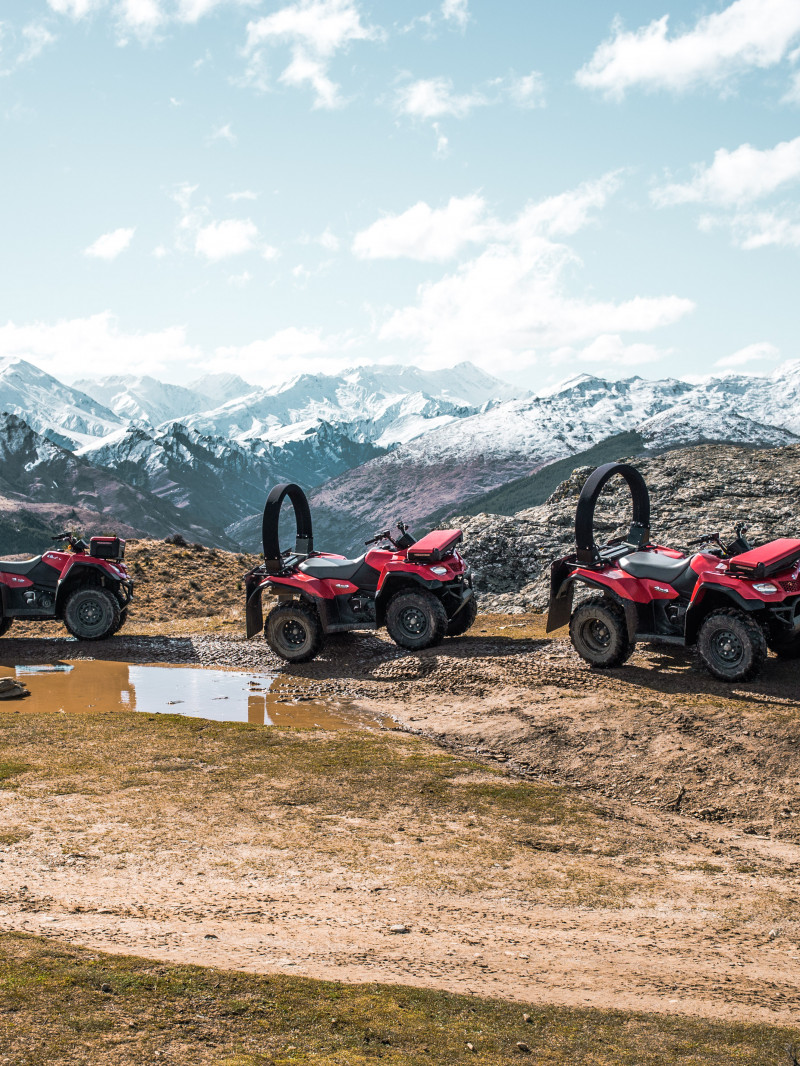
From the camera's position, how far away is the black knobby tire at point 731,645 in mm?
11969

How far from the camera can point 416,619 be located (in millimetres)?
15625

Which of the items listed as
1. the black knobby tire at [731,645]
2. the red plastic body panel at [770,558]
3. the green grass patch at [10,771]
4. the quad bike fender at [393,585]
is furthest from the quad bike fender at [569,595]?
the green grass patch at [10,771]

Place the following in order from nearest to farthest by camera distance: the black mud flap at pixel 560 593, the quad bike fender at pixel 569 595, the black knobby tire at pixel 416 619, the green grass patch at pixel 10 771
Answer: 1. the green grass patch at pixel 10 771
2. the quad bike fender at pixel 569 595
3. the black mud flap at pixel 560 593
4. the black knobby tire at pixel 416 619

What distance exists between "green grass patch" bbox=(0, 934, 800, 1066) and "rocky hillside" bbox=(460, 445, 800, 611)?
1846 centimetres

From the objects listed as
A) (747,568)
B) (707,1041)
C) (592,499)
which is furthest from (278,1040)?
(592,499)

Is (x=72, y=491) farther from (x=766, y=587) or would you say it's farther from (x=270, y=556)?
(x=766, y=587)

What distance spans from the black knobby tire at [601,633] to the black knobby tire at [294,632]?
4.76 m

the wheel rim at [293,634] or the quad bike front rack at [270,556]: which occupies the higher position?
the quad bike front rack at [270,556]

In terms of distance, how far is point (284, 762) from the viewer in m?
9.80

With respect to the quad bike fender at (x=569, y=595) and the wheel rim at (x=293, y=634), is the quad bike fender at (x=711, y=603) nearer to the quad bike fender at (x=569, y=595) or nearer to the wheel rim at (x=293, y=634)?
the quad bike fender at (x=569, y=595)

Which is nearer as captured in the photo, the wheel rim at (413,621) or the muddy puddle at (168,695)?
the muddy puddle at (168,695)

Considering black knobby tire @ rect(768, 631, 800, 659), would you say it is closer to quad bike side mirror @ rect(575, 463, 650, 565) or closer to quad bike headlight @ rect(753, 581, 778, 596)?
quad bike headlight @ rect(753, 581, 778, 596)

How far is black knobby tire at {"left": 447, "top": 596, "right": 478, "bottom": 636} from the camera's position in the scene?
1670 centimetres

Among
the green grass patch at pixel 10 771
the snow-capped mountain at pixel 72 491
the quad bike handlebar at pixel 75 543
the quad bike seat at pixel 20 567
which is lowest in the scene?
the green grass patch at pixel 10 771
